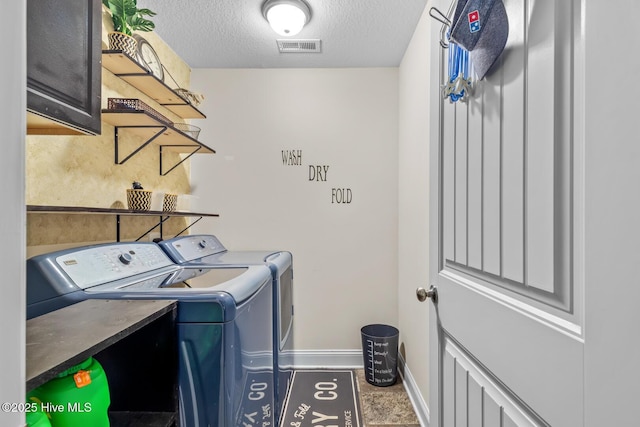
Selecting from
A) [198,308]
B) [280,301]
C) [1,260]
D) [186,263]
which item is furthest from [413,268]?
[1,260]

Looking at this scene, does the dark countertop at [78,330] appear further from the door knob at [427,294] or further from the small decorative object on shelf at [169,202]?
the small decorative object on shelf at [169,202]

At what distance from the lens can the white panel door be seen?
536mm

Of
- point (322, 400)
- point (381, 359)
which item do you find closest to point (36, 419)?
point (322, 400)

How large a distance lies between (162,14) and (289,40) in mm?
784

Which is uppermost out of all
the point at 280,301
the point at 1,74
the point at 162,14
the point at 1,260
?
the point at 162,14

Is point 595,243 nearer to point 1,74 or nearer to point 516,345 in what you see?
point 516,345

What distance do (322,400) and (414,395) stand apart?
1.95 ft

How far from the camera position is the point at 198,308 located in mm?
1008

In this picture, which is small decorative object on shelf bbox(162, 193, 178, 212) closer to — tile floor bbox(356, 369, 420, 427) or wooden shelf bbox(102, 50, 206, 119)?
wooden shelf bbox(102, 50, 206, 119)

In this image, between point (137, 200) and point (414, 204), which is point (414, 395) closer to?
point (414, 204)

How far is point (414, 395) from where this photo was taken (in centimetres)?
211

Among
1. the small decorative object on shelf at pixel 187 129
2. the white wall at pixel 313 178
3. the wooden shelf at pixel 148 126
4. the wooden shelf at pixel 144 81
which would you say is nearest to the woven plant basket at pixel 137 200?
the wooden shelf at pixel 148 126

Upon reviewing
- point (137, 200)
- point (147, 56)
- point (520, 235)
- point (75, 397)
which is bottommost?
point (75, 397)

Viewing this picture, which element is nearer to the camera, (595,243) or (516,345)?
(595,243)
